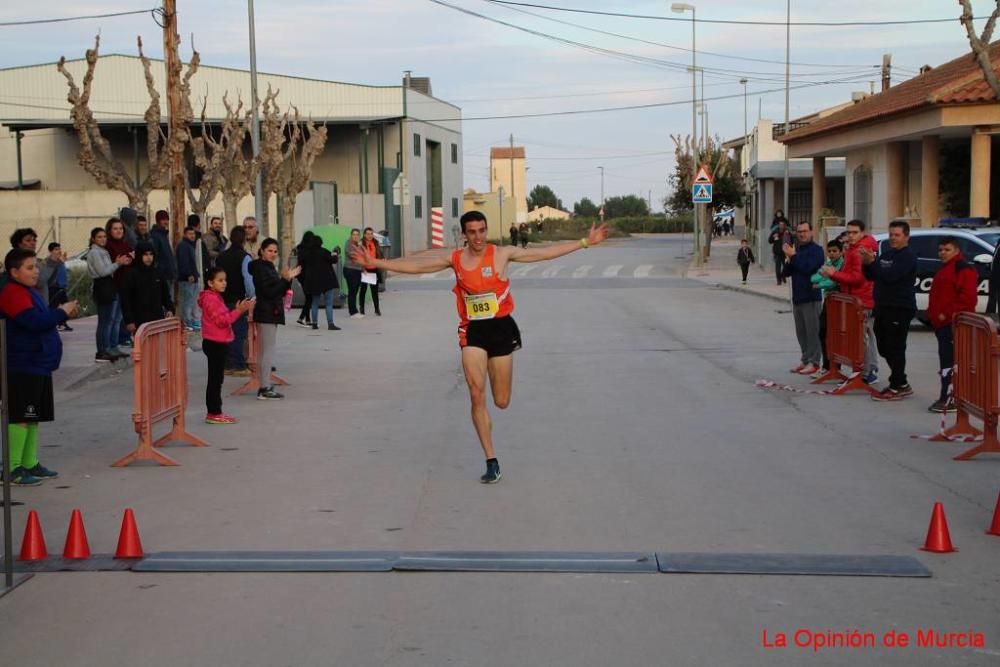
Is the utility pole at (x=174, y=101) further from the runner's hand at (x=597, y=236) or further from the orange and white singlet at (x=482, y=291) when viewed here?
the orange and white singlet at (x=482, y=291)

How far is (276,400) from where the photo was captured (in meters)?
A: 14.0

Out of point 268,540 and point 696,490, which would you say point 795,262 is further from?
point 268,540

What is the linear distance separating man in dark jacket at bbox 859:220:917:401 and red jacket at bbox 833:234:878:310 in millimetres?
660

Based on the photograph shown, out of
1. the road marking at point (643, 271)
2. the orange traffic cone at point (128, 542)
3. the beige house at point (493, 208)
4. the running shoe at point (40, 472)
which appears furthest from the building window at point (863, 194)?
the beige house at point (493, 208)

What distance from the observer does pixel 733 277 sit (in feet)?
132

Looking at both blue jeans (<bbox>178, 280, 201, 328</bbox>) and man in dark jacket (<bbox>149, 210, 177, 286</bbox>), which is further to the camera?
blue jeans (<bbox>178, 280, 201, 328</bbox>)

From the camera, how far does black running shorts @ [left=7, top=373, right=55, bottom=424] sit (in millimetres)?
9117

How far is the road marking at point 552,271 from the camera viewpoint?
144 ft

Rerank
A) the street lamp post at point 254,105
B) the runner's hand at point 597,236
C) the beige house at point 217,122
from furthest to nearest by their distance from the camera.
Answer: the beige house at point 217,122 < the street lamp post at point 254,105 < the runner's hand at point 597,236

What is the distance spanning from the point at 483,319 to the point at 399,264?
33.5 inches

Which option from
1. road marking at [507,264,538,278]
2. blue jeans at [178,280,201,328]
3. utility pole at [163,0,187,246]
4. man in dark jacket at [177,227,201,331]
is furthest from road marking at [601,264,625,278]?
utility pole at [163,0,187,246]

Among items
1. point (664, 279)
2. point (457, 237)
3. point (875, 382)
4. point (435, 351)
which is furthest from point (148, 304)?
point (457, 237)

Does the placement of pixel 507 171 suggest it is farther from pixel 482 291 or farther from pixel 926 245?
pixel 482 291

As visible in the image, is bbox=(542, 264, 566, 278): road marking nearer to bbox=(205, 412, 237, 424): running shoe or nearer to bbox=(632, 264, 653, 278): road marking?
bbox=(632, 264, 653, 278): road marking
